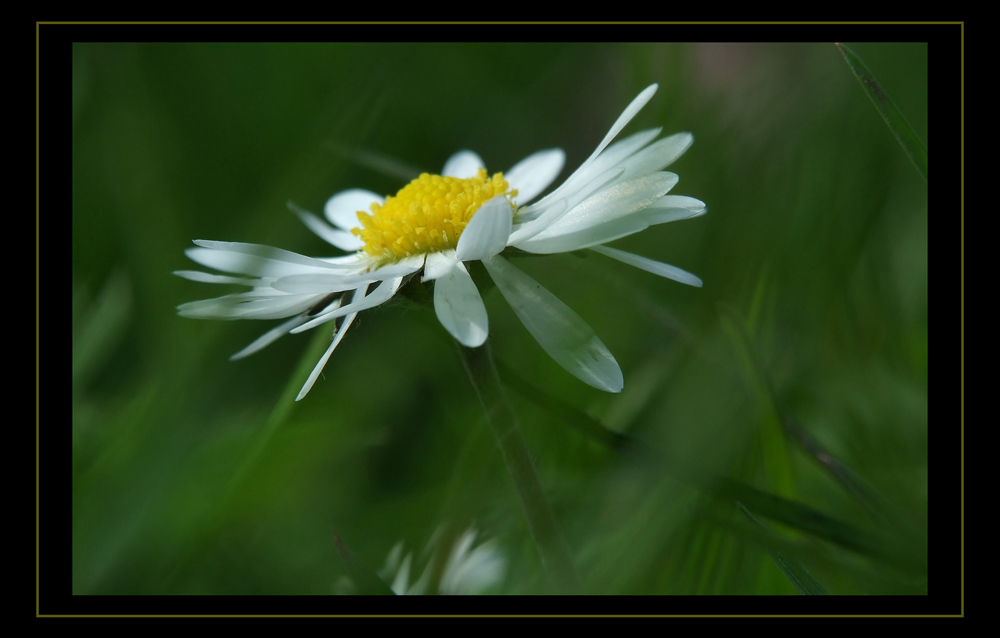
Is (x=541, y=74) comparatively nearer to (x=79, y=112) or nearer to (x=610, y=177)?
(x=79, y=112)

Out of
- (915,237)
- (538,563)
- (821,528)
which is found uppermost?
(915,237)

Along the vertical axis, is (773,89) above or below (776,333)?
above

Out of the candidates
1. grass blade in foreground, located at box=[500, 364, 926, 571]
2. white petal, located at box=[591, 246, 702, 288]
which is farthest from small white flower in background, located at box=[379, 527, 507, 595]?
white petal, located at box=[591, 246, 702, 288]

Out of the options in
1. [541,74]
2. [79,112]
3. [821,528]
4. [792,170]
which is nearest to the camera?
[821,528]

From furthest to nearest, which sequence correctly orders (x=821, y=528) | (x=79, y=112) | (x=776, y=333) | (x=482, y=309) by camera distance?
(x=79, y=112)
(x=776, y=333)
(x=482, y=309)
(x=821, y=528)

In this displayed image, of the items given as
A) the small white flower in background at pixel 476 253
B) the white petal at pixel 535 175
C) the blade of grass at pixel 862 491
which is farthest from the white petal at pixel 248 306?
the blade of grass at pixel 862 491

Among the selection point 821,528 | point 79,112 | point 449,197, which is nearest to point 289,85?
point 79,112

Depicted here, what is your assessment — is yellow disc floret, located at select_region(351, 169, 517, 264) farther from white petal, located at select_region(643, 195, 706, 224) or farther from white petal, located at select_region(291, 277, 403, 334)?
white petal, located at select_region(643, 195, 706, 224)

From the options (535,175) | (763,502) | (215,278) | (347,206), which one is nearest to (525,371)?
(535,175)
